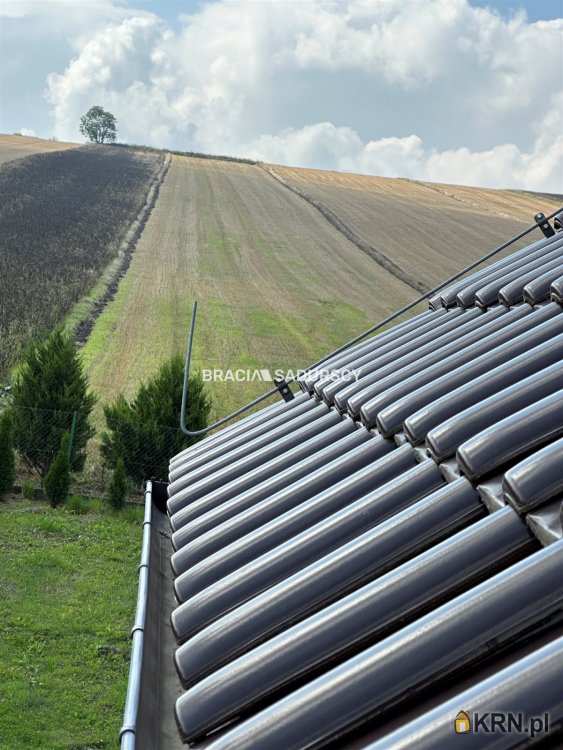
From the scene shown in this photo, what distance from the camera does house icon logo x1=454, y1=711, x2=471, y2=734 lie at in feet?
5.33

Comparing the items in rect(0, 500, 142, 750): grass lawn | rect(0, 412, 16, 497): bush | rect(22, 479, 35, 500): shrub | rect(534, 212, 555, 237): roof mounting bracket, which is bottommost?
rect(0, 500, 142, 750): grass lawn

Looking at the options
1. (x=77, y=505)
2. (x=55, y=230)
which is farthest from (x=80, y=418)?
(x=55, y=230)

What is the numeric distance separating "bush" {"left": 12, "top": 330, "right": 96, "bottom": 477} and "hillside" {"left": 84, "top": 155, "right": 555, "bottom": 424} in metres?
3.99

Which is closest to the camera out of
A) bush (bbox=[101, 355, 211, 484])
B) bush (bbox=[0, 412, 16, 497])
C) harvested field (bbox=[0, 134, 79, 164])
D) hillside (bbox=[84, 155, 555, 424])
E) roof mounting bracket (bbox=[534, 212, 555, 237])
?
roof mounting bracket (bbox=[534, 212, 555, 237])

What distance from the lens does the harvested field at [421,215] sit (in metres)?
45.7

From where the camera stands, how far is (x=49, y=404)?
17.4 metres

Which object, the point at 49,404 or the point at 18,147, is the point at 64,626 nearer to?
the point at 49,404

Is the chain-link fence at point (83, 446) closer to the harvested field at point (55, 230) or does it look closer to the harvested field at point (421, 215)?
the harvested field at point (55, 230)

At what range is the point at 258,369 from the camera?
25109 mm

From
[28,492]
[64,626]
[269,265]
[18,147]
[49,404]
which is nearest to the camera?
[64,626]

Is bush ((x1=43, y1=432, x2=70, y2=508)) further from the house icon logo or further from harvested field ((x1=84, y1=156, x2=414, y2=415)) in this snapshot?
the house icon logo

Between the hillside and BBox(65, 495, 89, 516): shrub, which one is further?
the hillside

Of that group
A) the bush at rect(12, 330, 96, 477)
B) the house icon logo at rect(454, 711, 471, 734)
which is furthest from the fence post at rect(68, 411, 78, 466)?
the house icon logo at rect(454, 711, 471, 734)

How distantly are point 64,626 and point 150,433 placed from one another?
7492 millimetres
